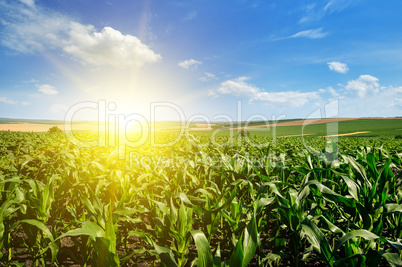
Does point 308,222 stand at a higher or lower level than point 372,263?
higher

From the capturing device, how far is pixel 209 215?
212cm

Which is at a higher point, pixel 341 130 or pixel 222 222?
pixel 341 130

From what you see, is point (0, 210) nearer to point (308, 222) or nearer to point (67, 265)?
point (67, 265)

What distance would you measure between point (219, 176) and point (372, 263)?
217 centimetres

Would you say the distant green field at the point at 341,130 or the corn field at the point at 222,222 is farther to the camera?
the distant green field at the point at 341,130

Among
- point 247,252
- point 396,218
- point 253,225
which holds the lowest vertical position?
point 396,218

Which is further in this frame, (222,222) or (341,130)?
(341,130)

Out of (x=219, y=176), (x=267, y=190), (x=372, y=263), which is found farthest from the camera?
(x=219, y=176)

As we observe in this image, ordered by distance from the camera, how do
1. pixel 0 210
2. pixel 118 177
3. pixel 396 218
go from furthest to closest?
pixel 118 177 < pixel 396 218 < pixel 0 210

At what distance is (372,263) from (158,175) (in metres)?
2.87

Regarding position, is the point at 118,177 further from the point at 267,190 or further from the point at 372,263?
the point at 372,263

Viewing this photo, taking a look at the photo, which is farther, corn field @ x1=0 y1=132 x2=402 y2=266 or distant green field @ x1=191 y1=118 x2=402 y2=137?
distant green field @ x1=191 y1=118 x2=402 y2=137

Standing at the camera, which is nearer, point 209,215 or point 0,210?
point 0,210

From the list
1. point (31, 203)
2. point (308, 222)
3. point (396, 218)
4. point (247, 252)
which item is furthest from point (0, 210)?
point (396, 218)
